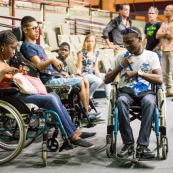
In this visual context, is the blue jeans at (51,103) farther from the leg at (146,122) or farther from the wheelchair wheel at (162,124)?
the wheelchair wheel at (162,124)

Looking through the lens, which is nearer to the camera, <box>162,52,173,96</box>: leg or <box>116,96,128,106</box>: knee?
<box>116,96,128,106</box>: knee

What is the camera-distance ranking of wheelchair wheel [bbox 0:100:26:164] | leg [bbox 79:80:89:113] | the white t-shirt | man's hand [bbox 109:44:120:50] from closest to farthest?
wheelchair wheel [bbox 0:100:26:164], the white t-shirt, leg [bbox 79:80:89:113], man's hand [bbox 109:44:120:50]

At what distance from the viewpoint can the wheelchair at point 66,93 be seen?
141 inches

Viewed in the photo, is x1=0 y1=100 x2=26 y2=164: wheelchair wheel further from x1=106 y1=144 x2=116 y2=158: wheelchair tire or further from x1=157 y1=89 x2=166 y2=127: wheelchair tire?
x1=157 y1=89 x2=166 y2=127: wheelchair tire

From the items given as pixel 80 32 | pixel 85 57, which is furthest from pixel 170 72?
pixel 80 32

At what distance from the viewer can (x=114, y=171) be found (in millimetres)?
2914

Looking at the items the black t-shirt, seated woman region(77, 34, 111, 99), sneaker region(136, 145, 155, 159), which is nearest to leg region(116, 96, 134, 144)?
sneaker region(136, 145, 155, 159)

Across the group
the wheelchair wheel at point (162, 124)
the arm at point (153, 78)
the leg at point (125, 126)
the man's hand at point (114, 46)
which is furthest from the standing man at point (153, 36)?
the leg at point (125, 126)

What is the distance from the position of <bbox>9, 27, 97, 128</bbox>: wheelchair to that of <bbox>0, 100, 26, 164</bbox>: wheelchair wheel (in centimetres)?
47

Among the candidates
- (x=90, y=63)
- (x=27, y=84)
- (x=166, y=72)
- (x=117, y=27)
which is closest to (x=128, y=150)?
(x=27, y=84)

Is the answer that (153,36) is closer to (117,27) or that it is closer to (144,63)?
(117,27)

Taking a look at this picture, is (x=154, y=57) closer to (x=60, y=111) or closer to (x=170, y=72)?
(x=60, y=111)

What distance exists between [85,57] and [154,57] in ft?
7.41

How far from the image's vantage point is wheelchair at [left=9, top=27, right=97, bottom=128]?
359cm
